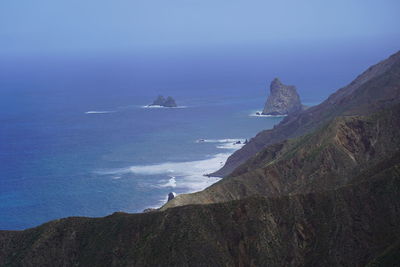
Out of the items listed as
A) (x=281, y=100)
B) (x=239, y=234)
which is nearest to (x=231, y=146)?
(x=281, y=100)

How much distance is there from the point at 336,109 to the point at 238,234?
78232 mm

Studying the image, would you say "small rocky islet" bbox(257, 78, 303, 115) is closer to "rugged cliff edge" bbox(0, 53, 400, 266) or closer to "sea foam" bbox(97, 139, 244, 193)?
"sea foam" bbox(97, 139, 244, 193)

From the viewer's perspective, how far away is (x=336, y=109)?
133 metres

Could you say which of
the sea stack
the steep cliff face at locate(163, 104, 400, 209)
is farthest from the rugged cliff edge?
the sea stack

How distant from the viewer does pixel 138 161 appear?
141m

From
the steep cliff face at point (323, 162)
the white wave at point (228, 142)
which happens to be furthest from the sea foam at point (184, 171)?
the steep cliff face at point (323, 162)

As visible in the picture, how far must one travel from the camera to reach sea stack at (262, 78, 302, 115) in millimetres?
193250

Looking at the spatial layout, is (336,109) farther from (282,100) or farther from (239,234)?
(239,234)

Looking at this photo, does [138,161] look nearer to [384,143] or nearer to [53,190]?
[53,190]

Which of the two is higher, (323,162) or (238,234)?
(323,162)

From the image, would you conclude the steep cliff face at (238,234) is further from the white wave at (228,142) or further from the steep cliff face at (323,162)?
the white wave at (228,142)

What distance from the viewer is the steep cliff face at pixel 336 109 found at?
120 m

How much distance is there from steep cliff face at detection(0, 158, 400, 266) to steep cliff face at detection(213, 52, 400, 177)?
52790 millimetres

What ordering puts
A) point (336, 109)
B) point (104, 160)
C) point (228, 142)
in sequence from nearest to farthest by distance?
point (336, 109)
point (104, 160)
point (228, 142)
